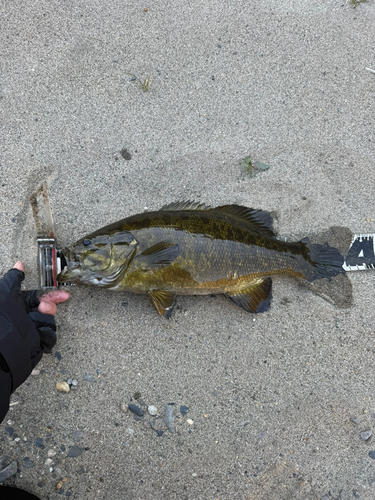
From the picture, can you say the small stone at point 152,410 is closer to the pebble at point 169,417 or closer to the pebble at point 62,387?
the pebble at point 169,417

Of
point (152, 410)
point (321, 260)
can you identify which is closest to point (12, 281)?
point (152, 410)

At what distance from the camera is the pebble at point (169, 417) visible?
292cm

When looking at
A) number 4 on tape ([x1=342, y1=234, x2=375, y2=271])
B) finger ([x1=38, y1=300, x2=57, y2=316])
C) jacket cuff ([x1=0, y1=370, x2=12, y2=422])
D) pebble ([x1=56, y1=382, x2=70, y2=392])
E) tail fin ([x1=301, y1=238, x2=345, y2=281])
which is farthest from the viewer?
number 4 on tape ([x1=342, y1=234, x2=375, y2=271])

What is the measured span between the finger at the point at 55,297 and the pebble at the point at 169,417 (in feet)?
4.35

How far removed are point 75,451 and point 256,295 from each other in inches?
80.5

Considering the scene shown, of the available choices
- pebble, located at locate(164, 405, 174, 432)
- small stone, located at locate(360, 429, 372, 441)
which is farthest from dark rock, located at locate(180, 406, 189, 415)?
small stone, located at locate(360, 429, 372, 441)

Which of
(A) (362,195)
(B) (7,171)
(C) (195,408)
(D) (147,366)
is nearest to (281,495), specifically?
(C) (195,408)

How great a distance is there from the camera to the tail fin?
302 centimetres

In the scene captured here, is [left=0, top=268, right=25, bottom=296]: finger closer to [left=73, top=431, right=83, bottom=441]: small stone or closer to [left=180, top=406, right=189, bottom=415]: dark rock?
[left=73, top=431, right=83, bottom=441]: small stone

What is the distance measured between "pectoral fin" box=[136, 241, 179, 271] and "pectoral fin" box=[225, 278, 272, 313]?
2.24ft

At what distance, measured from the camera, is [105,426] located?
9.48 feet

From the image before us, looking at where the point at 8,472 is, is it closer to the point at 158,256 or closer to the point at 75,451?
the point at 75,451

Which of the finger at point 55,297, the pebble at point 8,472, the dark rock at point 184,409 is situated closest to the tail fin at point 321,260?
the dark rock at point 184,409

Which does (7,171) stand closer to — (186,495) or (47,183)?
(47,183)
